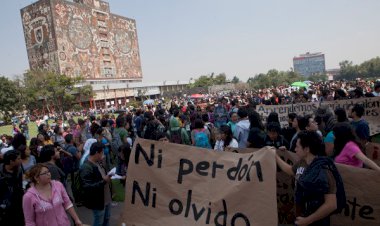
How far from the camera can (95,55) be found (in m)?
73.5

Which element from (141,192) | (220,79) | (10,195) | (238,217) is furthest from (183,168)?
(220,79)

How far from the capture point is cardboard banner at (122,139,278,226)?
3164 millimetres

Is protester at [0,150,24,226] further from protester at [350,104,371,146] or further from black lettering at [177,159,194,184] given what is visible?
protester at [350,104,371,146]

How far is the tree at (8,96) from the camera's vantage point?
4603 cm

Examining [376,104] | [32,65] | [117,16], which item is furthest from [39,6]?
[376,104]

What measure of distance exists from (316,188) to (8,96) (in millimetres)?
51826

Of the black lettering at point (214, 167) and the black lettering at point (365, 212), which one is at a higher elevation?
the black lettering at point (214, 167)

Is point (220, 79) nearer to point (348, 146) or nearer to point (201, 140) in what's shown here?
point (201, 140)

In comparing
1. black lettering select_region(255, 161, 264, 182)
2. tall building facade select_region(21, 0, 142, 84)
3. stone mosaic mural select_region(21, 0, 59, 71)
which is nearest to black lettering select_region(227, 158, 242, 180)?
black lettering select_region(255, 161, 264, 182)

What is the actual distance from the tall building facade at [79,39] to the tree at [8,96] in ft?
59.7

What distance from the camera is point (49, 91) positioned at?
48.5m

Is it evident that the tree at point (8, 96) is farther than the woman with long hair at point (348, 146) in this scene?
Yes

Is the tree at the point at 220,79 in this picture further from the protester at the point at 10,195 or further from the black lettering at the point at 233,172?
the black lettering at the point at 233,172

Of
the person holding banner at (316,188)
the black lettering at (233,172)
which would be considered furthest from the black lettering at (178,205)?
the person holding banner at (316,188)
